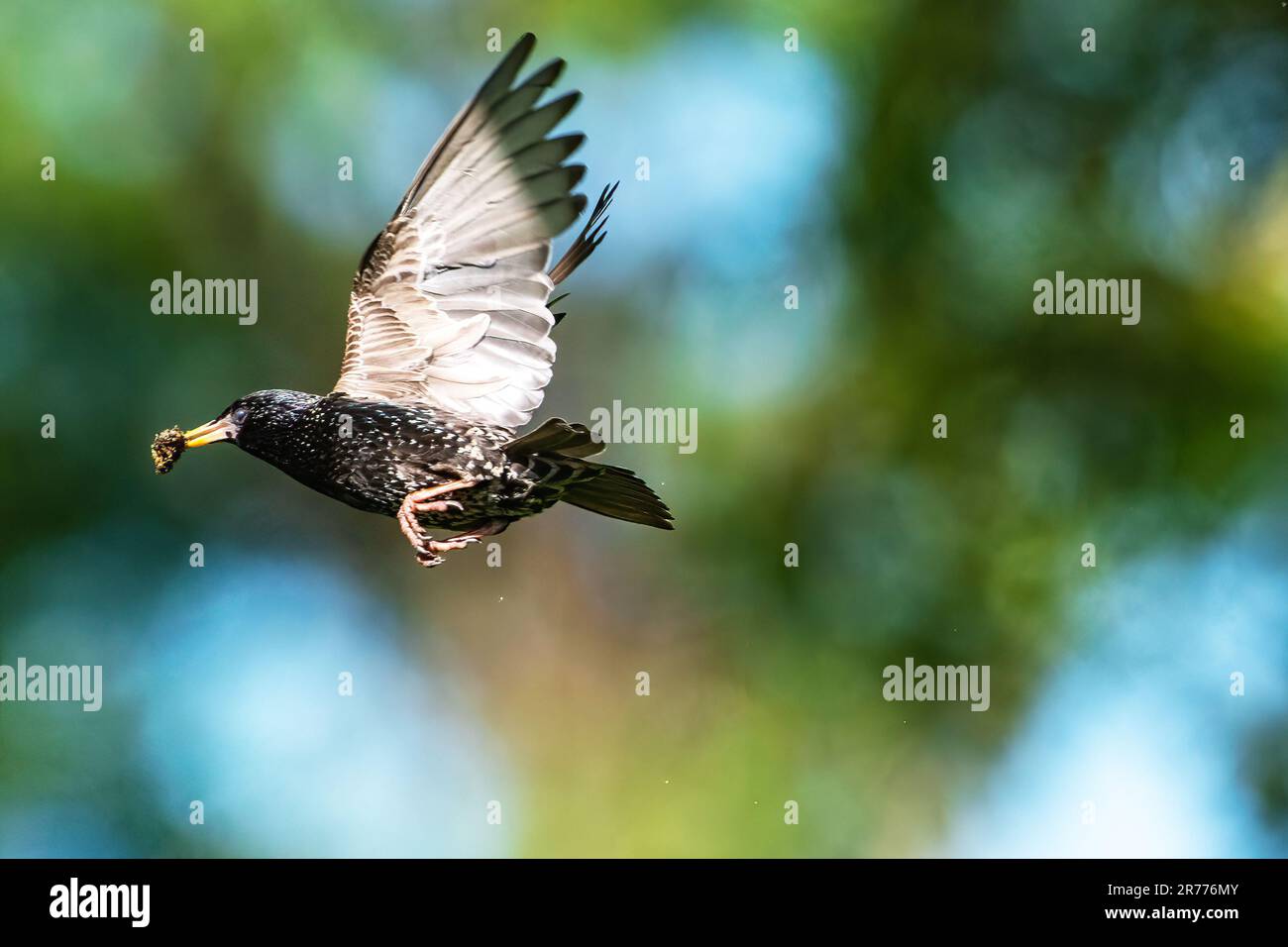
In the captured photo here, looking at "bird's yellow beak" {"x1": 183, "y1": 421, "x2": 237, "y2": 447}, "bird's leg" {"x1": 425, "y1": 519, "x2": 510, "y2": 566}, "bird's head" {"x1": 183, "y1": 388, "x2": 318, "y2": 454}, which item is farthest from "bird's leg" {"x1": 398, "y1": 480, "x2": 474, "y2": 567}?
"bird's yellow beak" {"x1": 183, "y1": 421, "x2": 237, "y2": 447}

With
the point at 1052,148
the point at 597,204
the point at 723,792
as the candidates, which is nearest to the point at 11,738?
the point at 723,792

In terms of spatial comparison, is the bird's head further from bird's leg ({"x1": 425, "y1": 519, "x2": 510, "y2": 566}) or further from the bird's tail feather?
the bird's tail feather

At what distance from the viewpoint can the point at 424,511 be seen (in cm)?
454

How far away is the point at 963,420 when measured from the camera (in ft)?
32.2

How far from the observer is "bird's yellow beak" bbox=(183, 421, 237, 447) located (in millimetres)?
4715

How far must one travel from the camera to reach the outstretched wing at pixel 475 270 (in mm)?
4758

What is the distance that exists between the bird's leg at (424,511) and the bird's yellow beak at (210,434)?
27.0 inches

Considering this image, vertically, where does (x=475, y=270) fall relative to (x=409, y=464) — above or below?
above

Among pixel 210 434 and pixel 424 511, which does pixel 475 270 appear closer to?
pixel 424 511

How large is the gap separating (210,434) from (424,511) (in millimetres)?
850

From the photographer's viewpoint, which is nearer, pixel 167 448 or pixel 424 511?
pixel 424 511

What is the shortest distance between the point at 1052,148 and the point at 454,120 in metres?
6.67

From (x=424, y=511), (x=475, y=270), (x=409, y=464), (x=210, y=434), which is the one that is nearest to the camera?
(x=424, y=511)

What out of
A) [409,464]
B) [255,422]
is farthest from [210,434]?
[409,464]
